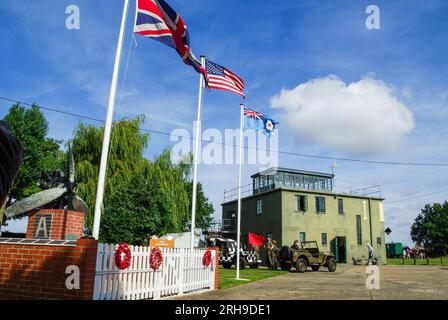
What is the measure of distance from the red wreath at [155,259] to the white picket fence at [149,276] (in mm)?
88

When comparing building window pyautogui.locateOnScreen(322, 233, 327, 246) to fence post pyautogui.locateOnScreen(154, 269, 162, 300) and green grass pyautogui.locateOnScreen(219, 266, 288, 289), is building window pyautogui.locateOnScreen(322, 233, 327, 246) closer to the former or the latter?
green grass pyautogui.locateOnScreen(219, 266, 288, 289)

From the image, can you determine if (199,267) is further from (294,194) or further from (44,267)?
(294,194)

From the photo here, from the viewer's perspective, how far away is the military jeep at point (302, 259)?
21.4 m

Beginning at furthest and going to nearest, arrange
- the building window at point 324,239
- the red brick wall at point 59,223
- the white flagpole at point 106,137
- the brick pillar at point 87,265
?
the building window at point 324,239, the red brick wall at point 59,223, the white flagpole at point 106,137, the brick pillar at point 87,265

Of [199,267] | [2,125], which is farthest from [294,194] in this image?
[2,125]

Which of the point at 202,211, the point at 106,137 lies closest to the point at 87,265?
the point at 106,137

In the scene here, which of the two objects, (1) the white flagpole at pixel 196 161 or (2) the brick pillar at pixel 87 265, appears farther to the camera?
(1) the white flagpole at pixel 196 161

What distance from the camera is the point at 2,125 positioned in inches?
59.7

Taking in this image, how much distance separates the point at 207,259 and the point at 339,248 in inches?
1036

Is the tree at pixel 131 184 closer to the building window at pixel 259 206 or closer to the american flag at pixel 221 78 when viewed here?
the american flag at pixel 221 78

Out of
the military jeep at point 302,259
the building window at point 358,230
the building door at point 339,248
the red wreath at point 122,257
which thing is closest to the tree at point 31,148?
the military jeep at point 302,259

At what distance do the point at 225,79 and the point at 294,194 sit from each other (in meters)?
20.8

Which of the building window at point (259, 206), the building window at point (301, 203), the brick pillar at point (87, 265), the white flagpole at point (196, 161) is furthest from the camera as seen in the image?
the building window at point (259, 206)

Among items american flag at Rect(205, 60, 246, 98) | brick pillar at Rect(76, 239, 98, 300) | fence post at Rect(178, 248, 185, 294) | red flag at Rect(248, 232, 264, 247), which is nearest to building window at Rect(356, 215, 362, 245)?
red flag at Rect(248, 232, 264, 247)
